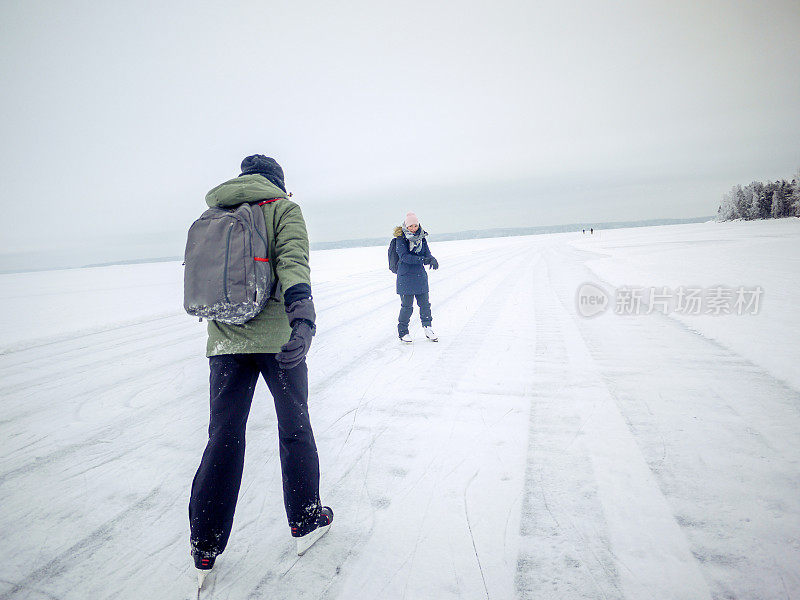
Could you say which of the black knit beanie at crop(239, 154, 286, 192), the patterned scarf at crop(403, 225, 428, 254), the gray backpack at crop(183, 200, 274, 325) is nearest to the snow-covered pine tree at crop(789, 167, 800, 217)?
the patterned scarf at crop(403, 225, 428, 254)

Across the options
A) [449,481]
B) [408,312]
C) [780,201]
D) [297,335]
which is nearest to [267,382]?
[297,335]

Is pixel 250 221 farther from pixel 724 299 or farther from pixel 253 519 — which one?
pixel 724 299

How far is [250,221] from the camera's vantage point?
163cm

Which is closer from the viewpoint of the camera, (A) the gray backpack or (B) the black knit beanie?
(A) the gray backpack

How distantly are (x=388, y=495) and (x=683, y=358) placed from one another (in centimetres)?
394

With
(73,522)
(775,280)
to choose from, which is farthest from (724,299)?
(73,522)

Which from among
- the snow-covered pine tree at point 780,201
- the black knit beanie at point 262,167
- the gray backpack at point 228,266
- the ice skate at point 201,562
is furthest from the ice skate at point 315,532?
the snow-covered pine tree at point 780,201

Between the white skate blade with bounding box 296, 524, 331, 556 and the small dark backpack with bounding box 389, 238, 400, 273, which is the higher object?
the small dark backpack with bounding box 389, 238, 400, 273

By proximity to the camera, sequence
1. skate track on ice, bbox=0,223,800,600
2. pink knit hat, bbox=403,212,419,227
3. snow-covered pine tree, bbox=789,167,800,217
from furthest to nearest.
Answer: snow-covered pine tree, bbox=789,167,800,217 → pink knit hat, bbox=403,212,419,227 → skate track on ice, bbox=0,223,800,600

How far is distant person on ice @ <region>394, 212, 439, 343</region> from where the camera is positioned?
548cm

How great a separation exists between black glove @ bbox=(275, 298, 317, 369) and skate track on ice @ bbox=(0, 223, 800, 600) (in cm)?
104

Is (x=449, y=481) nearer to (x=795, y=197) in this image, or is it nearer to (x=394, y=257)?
(x=394, y=257)

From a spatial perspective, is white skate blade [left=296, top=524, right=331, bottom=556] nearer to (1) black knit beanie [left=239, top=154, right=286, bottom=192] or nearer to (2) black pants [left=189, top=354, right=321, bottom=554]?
(2) black pants [left=189, top=354, right=321, bottom=554]

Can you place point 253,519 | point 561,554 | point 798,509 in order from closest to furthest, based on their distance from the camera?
point 561,554, point 798,509, point 253,519
